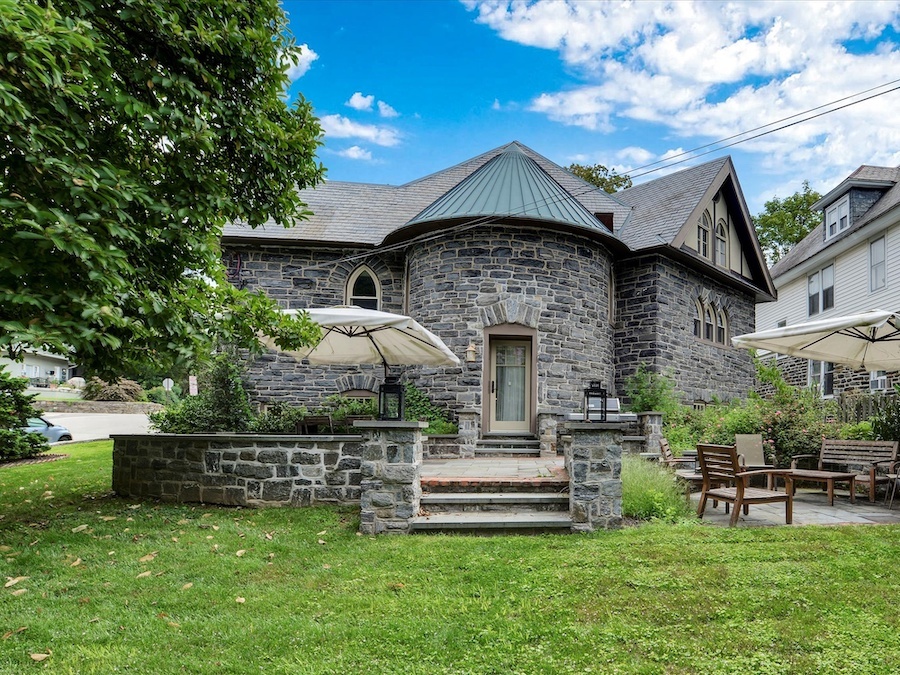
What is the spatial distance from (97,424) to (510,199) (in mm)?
20634

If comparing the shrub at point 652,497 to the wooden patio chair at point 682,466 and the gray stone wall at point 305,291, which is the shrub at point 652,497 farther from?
the gray stone wall at point 305,291

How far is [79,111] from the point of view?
15.5ft

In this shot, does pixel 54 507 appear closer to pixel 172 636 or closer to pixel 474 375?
pixel 172 636

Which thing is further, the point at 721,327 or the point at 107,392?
the point at 107,392

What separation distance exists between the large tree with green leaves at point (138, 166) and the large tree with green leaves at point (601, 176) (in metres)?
21.2

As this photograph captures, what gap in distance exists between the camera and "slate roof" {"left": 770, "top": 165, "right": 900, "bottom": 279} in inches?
724

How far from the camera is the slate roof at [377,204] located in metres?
15.2

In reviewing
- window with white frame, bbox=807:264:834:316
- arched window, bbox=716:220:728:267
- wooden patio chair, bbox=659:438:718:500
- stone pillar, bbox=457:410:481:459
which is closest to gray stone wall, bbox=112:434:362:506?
wooden patio chair, bbox=659:438:718:500

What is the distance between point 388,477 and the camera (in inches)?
252

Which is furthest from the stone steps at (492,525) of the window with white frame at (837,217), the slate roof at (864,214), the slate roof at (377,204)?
the window with white frame at (837,217)

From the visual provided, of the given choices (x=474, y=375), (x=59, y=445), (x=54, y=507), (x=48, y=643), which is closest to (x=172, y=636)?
(x=48, y=643)

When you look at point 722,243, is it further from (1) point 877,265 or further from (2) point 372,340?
(2) point 372,340

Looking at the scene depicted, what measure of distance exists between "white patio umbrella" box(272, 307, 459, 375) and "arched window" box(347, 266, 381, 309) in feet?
17.5

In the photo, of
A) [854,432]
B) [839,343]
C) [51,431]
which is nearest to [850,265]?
[854,432]
